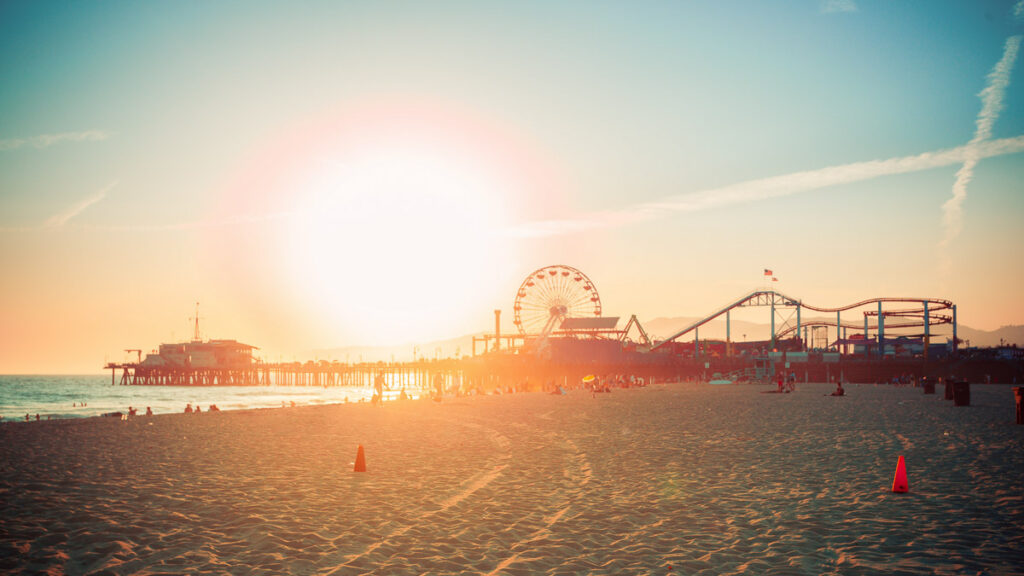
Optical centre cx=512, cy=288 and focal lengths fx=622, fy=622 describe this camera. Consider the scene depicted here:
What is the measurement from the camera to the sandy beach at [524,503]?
27.0 feet

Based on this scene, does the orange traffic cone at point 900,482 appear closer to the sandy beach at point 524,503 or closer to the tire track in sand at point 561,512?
the sandy beach at point 524,503

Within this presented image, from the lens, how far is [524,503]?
38.6 feet

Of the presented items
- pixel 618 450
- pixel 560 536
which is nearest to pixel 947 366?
pixel 618 450

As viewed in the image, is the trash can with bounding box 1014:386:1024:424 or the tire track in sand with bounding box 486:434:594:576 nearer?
the tire track in sand with bounding box 486:434:594:576

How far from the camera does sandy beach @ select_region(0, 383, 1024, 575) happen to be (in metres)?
8.23

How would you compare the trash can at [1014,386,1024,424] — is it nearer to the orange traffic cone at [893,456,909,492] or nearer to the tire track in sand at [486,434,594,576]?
the orange traffic cone at [893,456,909,492]

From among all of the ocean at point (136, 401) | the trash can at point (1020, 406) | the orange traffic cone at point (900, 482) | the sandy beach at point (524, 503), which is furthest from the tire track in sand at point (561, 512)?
the ocean at point (136, 401)

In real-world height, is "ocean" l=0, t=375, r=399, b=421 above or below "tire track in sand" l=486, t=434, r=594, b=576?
below

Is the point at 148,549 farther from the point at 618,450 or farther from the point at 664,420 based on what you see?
the point at 664,420

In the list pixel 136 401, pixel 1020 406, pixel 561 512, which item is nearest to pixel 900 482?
pixel 561 512

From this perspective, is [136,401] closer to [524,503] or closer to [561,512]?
[524,503]

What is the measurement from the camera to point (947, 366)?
8944 cm

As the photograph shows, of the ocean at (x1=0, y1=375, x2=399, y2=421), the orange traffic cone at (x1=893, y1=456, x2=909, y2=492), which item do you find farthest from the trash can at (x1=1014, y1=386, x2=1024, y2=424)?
the ocean at (x1=0, y1=375, x2=399, y2=421)

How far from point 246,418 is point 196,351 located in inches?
5387
